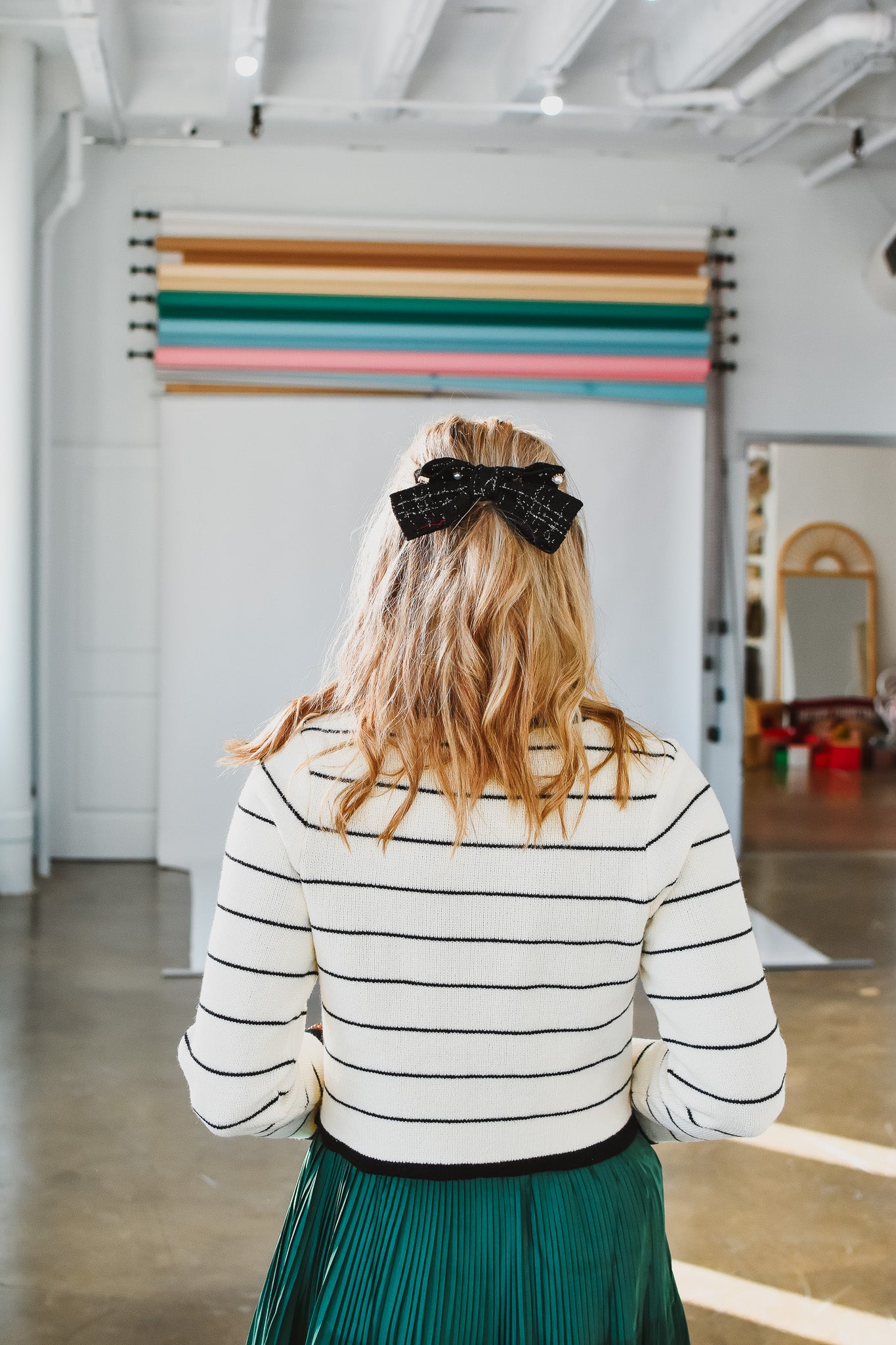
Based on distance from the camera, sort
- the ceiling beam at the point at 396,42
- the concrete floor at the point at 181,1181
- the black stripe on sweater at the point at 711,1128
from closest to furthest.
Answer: the black stripe on sweater at the point at 711,1128
the concrete floor at the point at 181,1181
the ceiling beam at the point at 396,42

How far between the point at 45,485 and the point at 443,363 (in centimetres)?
197

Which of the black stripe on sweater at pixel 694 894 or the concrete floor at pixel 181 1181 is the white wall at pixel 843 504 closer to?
the concrete floor at pixel 181 1181

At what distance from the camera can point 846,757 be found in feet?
31.7

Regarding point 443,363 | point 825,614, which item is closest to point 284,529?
point 443,363

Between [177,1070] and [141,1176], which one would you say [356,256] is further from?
[141,1176]

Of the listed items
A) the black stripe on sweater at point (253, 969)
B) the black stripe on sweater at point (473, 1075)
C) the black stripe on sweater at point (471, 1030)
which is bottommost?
the black stripe on sweater at point (473, 1075)

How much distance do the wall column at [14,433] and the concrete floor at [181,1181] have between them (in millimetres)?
1121

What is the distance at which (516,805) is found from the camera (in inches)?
41.1

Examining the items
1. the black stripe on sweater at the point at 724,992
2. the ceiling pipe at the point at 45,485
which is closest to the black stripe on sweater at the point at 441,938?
the black stripe on sweater at the point at 724,992

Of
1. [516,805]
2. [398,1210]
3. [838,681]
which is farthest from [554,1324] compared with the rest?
[838,681]

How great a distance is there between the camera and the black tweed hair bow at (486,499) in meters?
1.05

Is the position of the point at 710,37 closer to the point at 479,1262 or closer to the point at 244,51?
the point at 244,51

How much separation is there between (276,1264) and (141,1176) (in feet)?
5.79

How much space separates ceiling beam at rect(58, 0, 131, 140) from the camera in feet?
14.9
